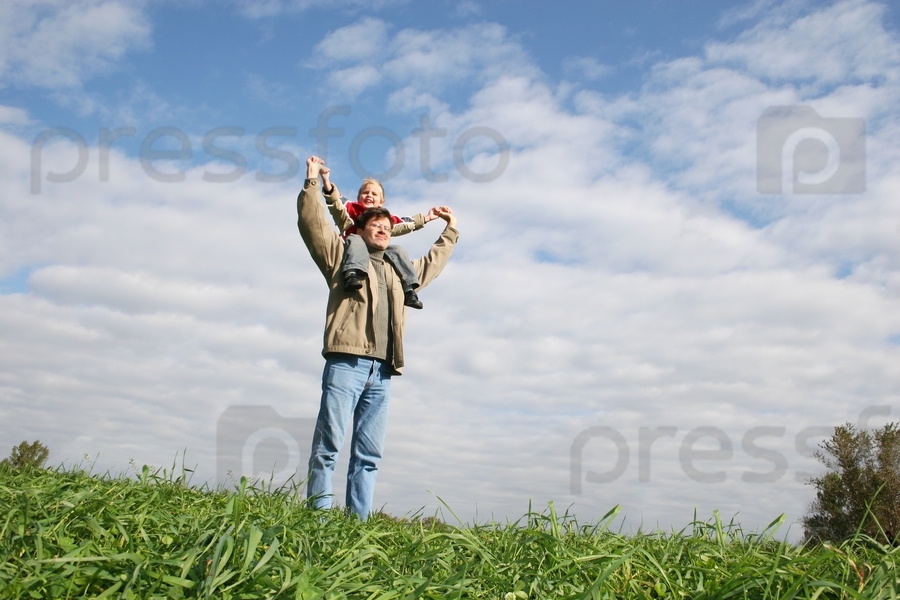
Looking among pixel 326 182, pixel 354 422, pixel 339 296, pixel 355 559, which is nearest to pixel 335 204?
pixel 326 182

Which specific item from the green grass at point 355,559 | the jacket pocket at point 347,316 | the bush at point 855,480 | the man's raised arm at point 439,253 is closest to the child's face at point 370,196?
the man's raised arm at point 439,253

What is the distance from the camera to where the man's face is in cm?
627

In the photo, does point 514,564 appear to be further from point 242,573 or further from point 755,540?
point 755,540

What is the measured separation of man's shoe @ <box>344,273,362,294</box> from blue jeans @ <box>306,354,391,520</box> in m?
0.56

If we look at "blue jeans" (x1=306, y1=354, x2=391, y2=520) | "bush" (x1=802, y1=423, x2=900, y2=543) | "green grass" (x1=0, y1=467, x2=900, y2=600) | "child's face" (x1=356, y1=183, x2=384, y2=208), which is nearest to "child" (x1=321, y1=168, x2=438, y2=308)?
"child's face" (x1=356, y1=183, x2=384, y2=208)

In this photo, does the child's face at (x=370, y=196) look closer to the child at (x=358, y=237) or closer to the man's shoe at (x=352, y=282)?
the child at (x=358, y=237)

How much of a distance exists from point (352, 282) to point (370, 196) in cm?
120

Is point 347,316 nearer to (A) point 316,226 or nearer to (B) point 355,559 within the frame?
→ (A) point 316,226

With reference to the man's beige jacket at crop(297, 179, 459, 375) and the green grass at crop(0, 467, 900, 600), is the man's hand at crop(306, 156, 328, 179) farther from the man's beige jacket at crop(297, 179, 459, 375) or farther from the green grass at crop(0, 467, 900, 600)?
the green grass at crop(0, 467, 900, 600)

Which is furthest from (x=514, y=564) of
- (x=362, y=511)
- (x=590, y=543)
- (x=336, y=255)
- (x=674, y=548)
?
(x=336, y=255)

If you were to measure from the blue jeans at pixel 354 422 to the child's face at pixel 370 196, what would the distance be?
5.29ft

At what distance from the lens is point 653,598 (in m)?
3.12

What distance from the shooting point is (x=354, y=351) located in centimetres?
569

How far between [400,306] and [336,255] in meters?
0.69
